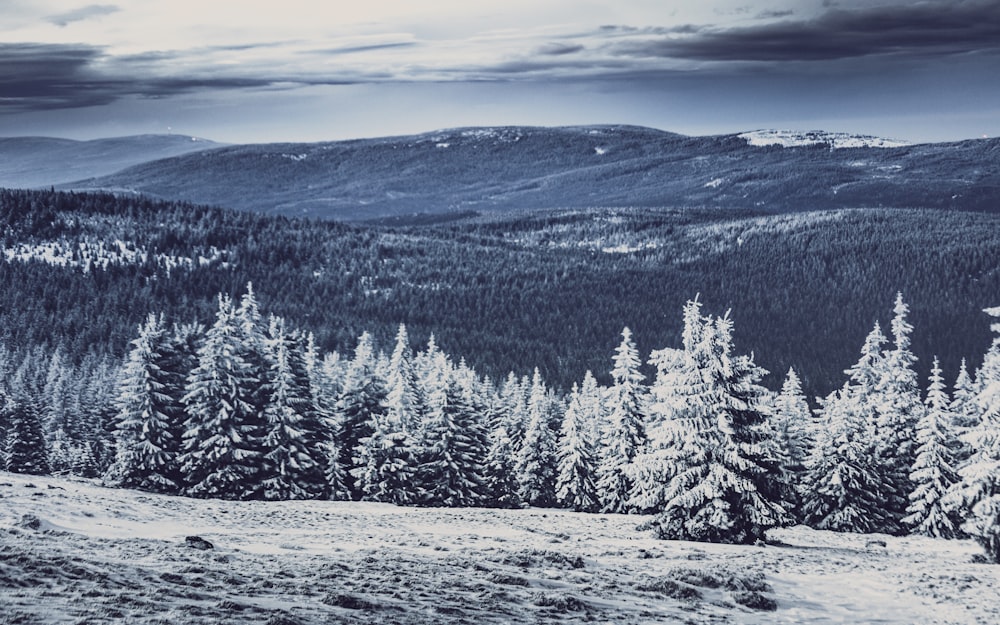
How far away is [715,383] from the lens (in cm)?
3169

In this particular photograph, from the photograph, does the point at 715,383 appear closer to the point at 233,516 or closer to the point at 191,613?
the point at 233,516

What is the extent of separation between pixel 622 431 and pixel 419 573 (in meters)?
28.9

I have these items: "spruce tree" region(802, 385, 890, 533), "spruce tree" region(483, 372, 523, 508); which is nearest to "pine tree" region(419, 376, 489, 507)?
"spruce tree" region(483, 372, 523, 508)

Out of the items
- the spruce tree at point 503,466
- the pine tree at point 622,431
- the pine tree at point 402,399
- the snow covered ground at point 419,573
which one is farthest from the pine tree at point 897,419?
the pine tree at point 402,399

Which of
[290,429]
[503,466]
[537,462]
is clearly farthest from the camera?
[503,466]

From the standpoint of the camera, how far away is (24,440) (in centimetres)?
6831

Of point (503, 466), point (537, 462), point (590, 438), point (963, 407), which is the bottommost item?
point (503, 466)

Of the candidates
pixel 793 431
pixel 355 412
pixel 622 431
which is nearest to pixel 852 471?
pixel 793 431

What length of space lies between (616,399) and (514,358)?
13583 cm

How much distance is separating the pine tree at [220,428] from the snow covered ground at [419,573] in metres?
7.66

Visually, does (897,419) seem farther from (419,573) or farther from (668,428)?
(419,573)

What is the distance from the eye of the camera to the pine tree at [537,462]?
56.4 m

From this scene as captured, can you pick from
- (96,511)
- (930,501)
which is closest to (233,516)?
(96,511)

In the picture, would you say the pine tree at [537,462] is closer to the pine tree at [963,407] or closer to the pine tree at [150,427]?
the pine tree at [150,427]
